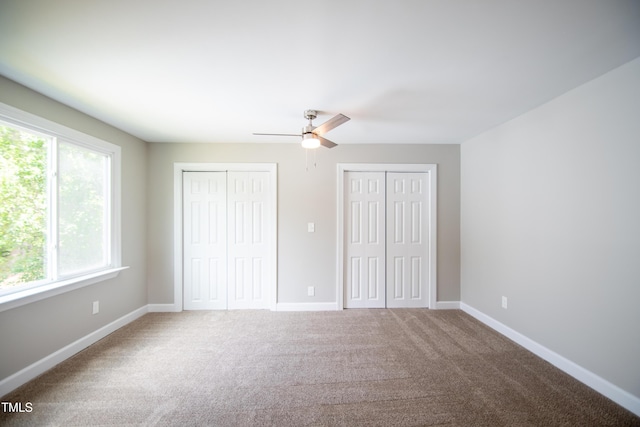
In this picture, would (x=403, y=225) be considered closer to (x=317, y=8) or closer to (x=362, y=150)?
A: (x=362, y=150)

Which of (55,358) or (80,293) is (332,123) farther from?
(55,358)

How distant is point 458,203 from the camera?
3592 mm

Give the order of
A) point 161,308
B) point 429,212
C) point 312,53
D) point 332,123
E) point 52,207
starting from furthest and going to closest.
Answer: point 429,212 → point 161,308 → point 52,207 → point 332,123 → point 312,53

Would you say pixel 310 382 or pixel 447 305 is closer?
pixel 310 382

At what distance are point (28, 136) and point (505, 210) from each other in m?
4.79

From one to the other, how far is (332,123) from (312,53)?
2.00 feet

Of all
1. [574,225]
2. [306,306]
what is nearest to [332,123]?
[574,225]

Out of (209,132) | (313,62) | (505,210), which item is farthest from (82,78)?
(505,210)

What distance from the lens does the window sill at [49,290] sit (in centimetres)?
181

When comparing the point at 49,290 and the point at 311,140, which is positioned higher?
the point at 311,140

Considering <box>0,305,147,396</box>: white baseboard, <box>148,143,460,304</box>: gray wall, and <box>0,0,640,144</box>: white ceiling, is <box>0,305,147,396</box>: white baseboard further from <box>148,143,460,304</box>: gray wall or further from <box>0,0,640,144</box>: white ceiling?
<box>0,0,640,144</box>: white ceiling

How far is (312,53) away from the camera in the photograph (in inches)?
62.6

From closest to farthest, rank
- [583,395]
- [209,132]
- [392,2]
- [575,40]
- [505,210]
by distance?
[392,2], [575,40], [583,395], [505,210], [209,132]

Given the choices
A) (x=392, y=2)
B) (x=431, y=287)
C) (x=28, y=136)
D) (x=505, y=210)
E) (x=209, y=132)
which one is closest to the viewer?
(x=392, y=2)
